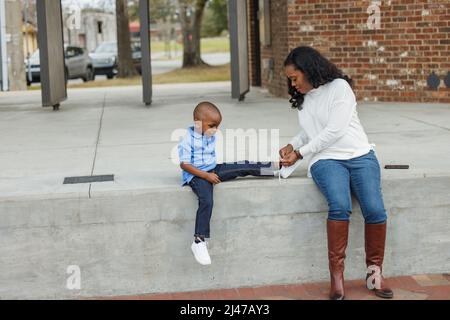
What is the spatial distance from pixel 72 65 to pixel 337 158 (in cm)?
2389

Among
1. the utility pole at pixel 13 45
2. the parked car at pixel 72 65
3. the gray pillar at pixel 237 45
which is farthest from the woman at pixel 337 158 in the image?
the parked car at pixel 72 65

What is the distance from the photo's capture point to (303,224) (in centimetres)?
515

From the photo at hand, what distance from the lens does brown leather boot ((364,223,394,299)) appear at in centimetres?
482

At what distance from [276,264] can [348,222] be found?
0.67 meters

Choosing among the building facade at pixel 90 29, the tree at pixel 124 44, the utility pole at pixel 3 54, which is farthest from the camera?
the building facade at pixel 90 29

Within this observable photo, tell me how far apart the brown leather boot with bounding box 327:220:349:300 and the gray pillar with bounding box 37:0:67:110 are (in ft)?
22.4

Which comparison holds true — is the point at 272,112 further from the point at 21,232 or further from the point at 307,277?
the point at 21,232

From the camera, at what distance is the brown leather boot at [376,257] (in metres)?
4.82

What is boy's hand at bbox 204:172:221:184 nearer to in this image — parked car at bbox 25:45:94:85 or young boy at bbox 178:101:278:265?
young boy at bbox 178:101:278:265

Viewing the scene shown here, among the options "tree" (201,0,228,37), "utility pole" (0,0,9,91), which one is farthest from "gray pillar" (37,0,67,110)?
"tree" (201,0,228,37)

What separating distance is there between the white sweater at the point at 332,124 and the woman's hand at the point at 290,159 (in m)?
0.06

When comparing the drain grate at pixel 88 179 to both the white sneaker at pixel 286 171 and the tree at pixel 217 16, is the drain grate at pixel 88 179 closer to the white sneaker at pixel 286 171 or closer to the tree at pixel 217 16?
the white sneaker at pixel 286 171

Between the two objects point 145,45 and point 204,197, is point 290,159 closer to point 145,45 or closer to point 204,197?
point 204,197

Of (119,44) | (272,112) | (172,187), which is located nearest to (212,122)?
(172,187)
